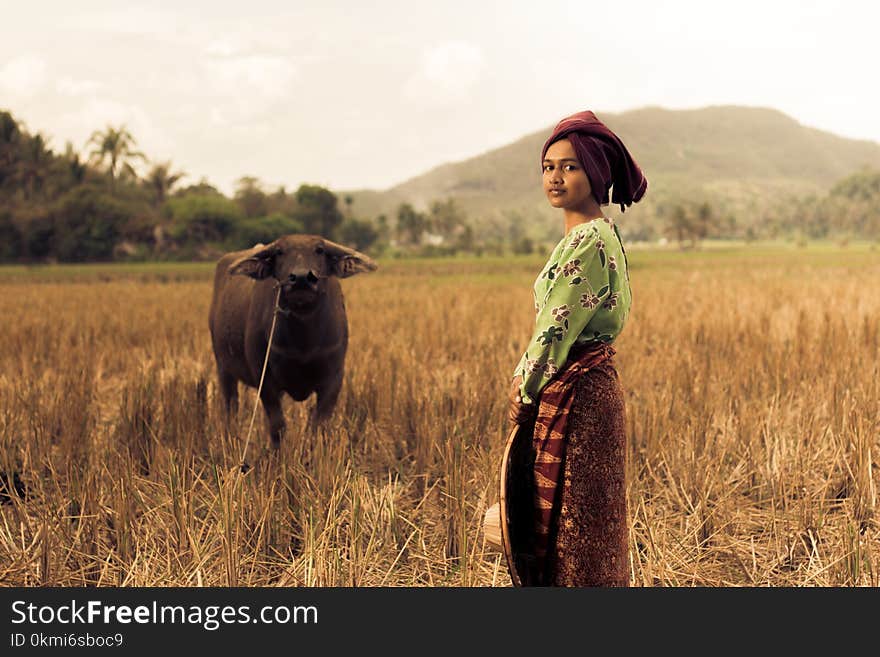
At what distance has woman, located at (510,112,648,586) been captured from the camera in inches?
61.8

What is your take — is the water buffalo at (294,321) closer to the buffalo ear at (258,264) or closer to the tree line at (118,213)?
the buffalo ear at (258,264)

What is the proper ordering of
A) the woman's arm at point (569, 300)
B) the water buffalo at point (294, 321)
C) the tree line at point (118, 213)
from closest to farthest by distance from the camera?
1. the woman's arm at point (569, 300)
2. the water buffalo at point (294, 321)
3. the tree line at point (118, 213)

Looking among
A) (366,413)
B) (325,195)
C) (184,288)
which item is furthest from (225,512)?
(325,195)

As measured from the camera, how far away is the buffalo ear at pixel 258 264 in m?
3.13

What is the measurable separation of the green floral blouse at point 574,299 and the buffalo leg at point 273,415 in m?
2.15

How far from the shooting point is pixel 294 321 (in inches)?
131

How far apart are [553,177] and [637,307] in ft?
24.7

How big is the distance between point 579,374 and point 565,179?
0.47m

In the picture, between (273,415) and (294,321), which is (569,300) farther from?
(273,415)

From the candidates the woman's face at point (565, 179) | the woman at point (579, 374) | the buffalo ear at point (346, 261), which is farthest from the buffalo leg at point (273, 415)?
the woman's face at point (565, 179)

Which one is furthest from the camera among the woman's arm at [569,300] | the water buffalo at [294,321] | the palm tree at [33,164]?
the palm tree at [33,164]

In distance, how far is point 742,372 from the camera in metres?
4.42

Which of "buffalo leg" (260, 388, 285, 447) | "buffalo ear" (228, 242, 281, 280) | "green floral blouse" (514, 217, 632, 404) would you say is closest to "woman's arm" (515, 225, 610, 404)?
"green floral blouse" (514, 217, 632, 404)

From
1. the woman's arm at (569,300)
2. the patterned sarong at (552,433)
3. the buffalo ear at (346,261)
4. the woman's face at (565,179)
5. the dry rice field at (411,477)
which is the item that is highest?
the woman's face at (565,179)
